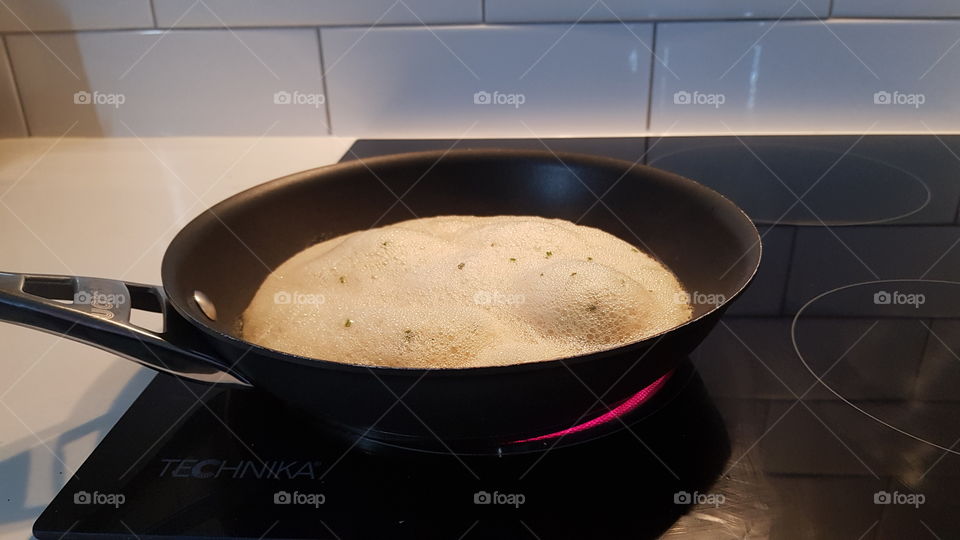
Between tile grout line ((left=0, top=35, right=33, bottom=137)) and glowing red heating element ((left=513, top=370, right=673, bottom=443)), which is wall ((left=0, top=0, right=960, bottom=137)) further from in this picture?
glowing red heating element ((left=513, top=370, right=673, bottom=443))

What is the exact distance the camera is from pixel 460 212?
2.46 ft

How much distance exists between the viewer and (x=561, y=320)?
0.50m

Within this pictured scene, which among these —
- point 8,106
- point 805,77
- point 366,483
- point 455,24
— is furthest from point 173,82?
point 805,77

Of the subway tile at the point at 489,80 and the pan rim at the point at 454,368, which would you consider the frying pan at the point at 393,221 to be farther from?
the subway tile at the point at 489,80

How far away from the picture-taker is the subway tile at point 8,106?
0.97 m

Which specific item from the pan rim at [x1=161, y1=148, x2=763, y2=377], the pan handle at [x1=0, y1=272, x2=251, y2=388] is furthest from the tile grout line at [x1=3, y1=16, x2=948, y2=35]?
the pan handle at [x1=0, y1=272, x2=251, y2=388]

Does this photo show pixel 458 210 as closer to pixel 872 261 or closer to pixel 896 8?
pixel 872 261

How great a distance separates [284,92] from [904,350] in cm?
81

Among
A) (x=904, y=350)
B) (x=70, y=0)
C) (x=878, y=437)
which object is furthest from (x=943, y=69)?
(x=70, y=0)

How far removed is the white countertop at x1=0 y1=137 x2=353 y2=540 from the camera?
0.47 m

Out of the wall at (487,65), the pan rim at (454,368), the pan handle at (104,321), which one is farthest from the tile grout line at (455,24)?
the pan handle at (104,321)

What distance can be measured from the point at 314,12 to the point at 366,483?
695 millimetres

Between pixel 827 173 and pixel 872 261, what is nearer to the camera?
pixel 872 261

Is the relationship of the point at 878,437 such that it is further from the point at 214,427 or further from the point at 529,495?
the point at 214,427
